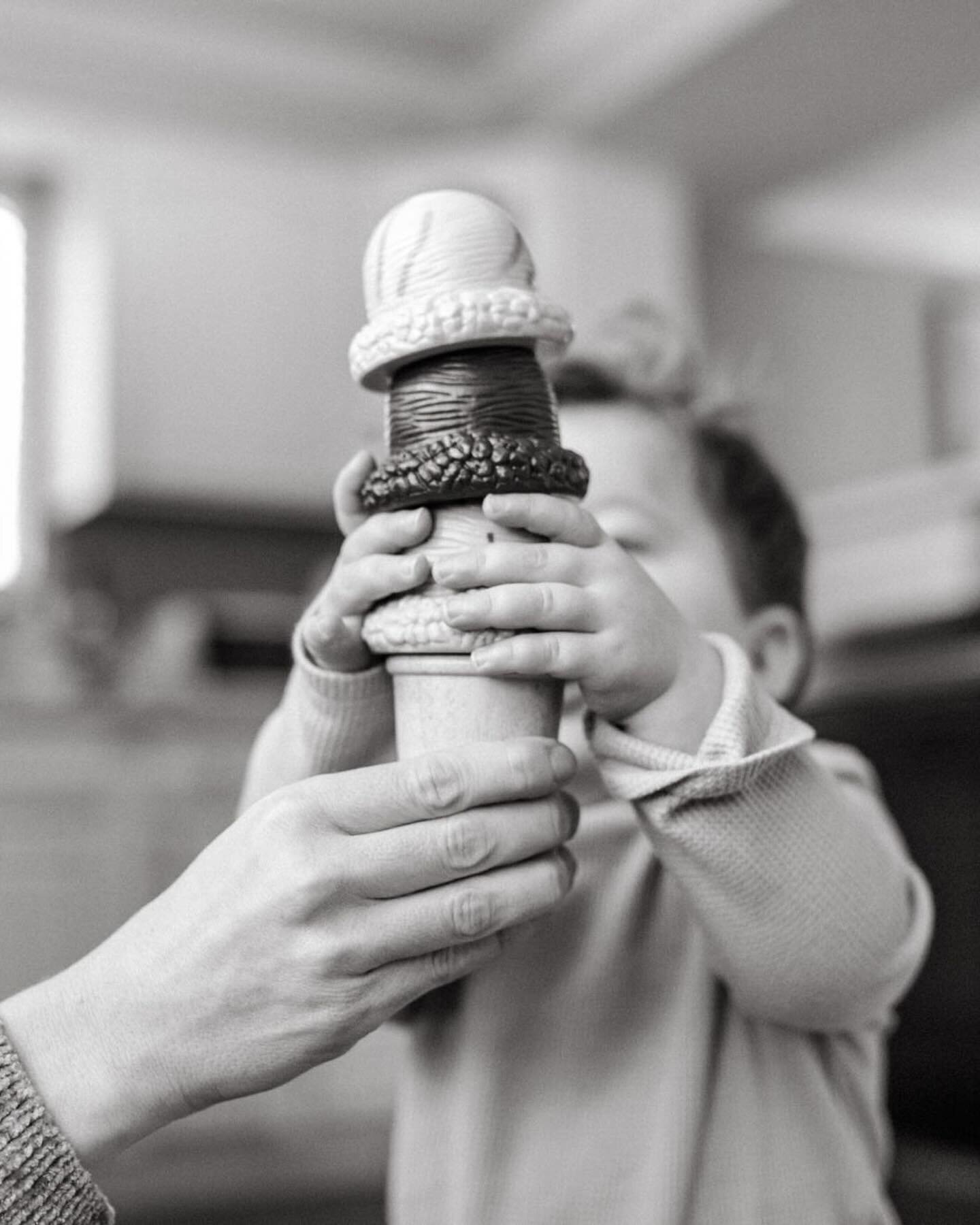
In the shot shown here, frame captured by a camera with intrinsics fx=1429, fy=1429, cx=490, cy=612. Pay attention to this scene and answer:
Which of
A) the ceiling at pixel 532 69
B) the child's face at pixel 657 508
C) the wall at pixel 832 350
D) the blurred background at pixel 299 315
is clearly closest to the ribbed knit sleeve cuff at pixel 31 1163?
the child's face at pixel 657 508

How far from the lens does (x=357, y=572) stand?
1.89ft

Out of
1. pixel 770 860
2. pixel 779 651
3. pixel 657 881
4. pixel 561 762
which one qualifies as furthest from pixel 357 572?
pixel 779 651

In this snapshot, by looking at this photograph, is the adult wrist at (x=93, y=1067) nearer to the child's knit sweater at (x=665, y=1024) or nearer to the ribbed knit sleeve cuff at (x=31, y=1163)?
the ribbed knit sleeve cuff at (x=31, y=1163)

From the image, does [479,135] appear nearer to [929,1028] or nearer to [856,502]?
[856,502]

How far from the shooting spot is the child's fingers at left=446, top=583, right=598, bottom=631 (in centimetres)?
54

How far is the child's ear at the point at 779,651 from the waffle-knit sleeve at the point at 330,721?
0.32 metres

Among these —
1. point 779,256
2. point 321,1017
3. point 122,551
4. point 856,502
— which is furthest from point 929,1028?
point 779,256

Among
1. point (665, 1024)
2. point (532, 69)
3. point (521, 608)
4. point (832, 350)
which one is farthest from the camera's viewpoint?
point (832, 350)

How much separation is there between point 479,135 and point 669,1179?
374cm

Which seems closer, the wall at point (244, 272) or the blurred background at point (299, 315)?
the blurred background at point (299, 315)

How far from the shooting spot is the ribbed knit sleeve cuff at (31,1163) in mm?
559

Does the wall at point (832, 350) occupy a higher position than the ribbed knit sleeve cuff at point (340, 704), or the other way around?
the wall at point (832, 350)

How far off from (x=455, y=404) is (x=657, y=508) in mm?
337

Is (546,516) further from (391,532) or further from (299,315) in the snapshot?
(299,315)
